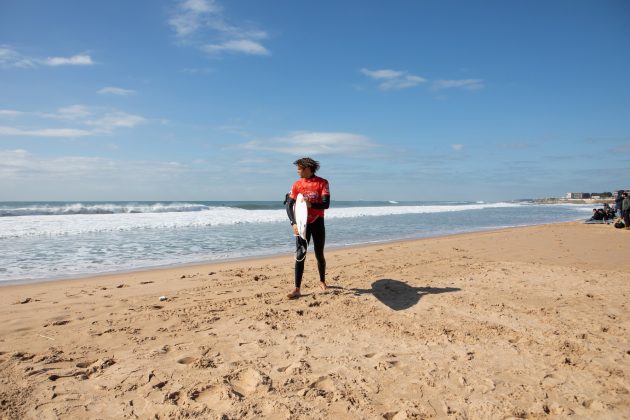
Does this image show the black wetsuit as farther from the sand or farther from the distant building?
the distant building

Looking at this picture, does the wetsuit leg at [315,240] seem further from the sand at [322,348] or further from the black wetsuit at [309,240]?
the sand at [322,348]

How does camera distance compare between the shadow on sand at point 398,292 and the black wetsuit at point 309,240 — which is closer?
the shadow on sand at point 398,292

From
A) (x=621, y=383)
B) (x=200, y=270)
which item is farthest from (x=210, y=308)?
(x=621, y=383)

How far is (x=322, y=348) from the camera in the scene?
3697 millimetres

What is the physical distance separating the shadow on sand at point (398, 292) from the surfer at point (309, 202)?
1.01m

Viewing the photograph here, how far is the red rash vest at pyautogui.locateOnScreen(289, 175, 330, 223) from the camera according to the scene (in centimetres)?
555

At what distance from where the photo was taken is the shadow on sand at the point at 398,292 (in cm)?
524

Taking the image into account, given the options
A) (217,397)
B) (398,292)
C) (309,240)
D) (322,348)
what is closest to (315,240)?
(309,240)

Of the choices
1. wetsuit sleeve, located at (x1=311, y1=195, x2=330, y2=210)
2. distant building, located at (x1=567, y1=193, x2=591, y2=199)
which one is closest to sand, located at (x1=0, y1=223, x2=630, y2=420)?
wetsuit sleeve, located at (x1=311, y1=195, x2=330, y2=210)

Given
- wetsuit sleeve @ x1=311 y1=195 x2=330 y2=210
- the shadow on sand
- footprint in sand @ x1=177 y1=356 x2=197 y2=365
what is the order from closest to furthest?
footprint in sand @ x1=177 y1=356 x2=197 y2=365
the shadow on sand
wetsuit sleeve @ x1=311 y1=195 x2=330 y2=210

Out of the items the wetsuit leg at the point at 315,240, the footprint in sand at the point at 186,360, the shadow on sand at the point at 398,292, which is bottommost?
the footprint in sand at the point at 186,360

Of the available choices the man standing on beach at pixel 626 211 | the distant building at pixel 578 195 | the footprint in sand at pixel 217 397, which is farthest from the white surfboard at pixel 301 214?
the distant building at pixel 578 195

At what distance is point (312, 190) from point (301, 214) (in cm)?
40

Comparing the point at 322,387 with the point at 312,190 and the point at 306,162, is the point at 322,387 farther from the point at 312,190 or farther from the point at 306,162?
the point at 306,162
